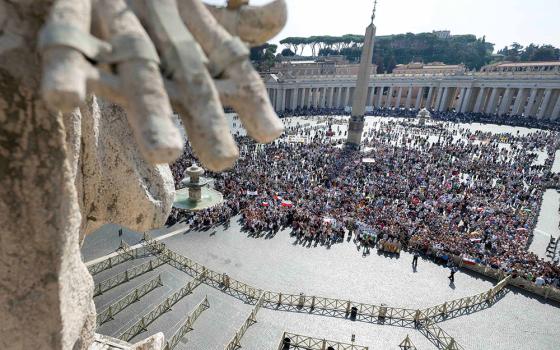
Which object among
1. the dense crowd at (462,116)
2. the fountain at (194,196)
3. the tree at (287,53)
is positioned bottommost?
the dense crowd at (462,116)

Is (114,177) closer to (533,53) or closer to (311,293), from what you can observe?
(311,293)

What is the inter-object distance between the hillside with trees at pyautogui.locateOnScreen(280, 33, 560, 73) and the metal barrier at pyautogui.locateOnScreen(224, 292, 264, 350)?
111 meters

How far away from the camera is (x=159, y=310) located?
41.9 ft

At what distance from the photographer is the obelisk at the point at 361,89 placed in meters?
41.5

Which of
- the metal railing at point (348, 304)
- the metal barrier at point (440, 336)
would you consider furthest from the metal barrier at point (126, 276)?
the metal barrier at point (440, 336)

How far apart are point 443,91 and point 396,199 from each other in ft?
201

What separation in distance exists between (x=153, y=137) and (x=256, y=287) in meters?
13.9

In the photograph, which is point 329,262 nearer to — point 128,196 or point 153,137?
point 128,196

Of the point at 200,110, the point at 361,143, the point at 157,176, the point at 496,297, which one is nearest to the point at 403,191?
the point at 496,297

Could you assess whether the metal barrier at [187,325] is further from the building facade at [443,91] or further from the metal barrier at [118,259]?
the building facade at [443,91]

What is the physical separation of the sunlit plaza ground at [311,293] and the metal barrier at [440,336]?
1.37ft

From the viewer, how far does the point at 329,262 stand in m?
17.5

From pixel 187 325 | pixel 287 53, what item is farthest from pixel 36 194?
pixel 287 53

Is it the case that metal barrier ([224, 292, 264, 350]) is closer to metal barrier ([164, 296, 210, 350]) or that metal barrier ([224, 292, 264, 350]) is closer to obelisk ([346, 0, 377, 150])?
metal barrier ([164, 296, 210, 350])
